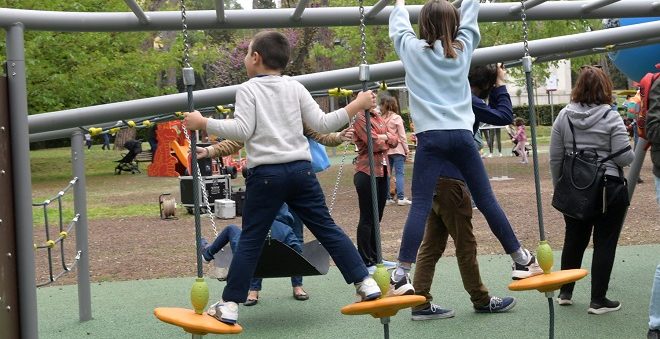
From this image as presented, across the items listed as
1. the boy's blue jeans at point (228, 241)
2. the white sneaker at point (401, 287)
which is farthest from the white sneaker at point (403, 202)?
the white sneaker at point (401, 287)

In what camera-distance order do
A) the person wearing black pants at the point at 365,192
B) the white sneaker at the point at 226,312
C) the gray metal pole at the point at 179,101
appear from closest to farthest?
the white sneaker at the point at 226,312
the gray metal pole at the point at 179,101
the person wearing black pants at the point at 365,192

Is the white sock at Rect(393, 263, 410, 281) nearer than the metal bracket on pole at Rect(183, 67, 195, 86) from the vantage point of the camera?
No

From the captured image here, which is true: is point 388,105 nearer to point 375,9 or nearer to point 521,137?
point 375,9

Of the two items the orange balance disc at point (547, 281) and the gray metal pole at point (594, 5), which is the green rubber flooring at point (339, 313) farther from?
the gray metal pole at point (594, 5)

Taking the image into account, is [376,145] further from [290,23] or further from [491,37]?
[491,37]

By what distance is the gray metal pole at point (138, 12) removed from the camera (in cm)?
447

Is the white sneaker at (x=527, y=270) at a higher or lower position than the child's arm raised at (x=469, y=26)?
lower

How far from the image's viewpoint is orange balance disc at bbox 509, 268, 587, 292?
3822 mm

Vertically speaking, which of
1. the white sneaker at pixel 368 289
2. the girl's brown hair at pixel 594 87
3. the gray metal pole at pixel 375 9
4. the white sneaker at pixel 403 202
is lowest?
the white sneaker at pixel 403 202

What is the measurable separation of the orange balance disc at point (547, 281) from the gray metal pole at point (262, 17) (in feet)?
6.47

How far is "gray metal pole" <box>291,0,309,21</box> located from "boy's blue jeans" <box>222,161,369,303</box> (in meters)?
1.08

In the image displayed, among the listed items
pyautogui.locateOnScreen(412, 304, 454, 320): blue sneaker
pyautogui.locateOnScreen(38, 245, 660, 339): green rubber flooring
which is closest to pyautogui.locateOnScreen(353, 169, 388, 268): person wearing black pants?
pyautogui.locateOnScreen(38, 245, 660, 339): green rubber flooring

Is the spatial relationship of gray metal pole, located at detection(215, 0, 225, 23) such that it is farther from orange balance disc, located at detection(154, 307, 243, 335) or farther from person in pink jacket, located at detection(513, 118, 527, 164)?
person in pink jacket, located at detection(513, 118, 527, 164)

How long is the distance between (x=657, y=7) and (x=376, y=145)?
Result: 2.91 meters
